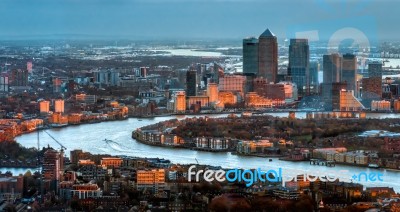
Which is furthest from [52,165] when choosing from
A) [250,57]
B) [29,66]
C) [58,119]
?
[250,57]

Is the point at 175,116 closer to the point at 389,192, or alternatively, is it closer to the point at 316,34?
the point at 316,34

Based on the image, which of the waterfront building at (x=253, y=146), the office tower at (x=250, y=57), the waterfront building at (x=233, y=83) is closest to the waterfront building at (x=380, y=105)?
the waterfront building at (x=233, y=83)

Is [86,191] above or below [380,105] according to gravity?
below

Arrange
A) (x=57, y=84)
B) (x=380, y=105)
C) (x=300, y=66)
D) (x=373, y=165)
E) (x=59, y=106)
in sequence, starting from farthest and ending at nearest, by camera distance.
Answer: (x=300, y=66) → (x=57, y=84) → (x=380, y=105) → (x=59, y=106) → (x=373, y=165)

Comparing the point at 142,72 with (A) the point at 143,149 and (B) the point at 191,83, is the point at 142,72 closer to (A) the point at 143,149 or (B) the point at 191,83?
(B) the point at 191,83

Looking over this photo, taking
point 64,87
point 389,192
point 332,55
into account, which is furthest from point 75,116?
point 389,192

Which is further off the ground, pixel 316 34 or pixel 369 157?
pixel 316 34
